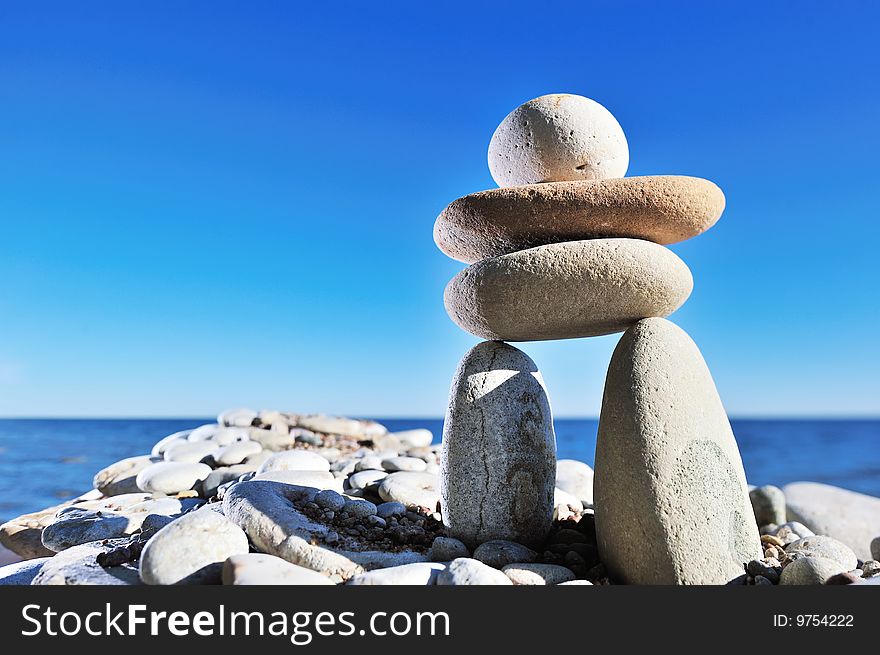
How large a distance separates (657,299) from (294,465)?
4.30 meters

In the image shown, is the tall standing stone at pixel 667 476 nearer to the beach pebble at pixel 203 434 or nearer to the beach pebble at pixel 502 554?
the beach pebble at pixel 502 554

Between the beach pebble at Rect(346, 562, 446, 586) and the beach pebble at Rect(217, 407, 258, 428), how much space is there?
9.44 meters

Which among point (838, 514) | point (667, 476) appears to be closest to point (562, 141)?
point (667, 476)

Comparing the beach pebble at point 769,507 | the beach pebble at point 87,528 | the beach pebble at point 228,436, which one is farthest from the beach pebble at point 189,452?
the beach pebble at point 769,507

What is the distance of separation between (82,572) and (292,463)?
3.29 meters

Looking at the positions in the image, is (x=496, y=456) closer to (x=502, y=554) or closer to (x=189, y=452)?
(x=502, y=554)

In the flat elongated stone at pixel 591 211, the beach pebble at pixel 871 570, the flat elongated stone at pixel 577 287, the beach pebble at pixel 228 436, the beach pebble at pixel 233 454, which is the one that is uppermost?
the flat elongated stone at pixel 591 211

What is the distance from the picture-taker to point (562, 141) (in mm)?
4398

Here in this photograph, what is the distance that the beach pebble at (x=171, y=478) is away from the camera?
7039 mm

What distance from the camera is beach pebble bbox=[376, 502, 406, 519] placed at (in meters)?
4.96

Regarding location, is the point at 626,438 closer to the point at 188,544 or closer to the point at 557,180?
the point at 557,180

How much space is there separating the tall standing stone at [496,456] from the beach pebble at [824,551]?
169 centimetres

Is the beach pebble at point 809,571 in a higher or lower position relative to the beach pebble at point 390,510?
lower

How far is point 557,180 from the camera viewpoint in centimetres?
451
